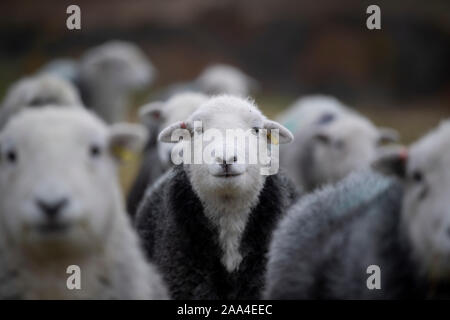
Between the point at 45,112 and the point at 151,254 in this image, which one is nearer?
the point at 45,112

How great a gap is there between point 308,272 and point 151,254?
1.12 metres

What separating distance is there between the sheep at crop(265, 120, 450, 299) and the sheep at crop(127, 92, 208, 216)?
1710 millimetres

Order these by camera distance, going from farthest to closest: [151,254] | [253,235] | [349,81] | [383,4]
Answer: [349,81], [383,4], [151,254], [253,235]

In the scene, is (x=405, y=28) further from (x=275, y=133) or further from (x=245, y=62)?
(x=275, y=133)

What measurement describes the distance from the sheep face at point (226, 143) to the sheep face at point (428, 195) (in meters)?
0.65

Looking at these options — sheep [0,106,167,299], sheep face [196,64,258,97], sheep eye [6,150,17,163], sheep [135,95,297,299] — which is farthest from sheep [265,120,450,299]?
sheep face [196,64,258,97]

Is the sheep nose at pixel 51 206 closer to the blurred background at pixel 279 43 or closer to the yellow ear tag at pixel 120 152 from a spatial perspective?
the yellow ear tag at pixel 120 152

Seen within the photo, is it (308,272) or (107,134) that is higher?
(107,134)

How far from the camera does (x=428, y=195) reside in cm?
249

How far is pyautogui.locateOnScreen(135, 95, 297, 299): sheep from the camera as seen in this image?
3.10m

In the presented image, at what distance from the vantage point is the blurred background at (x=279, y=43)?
13.6 m

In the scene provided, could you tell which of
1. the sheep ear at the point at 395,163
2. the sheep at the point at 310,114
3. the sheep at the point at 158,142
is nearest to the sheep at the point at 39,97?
the sheep at the point at 158,142

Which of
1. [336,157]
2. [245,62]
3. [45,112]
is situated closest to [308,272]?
[45,112]

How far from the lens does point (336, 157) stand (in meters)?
5.97
